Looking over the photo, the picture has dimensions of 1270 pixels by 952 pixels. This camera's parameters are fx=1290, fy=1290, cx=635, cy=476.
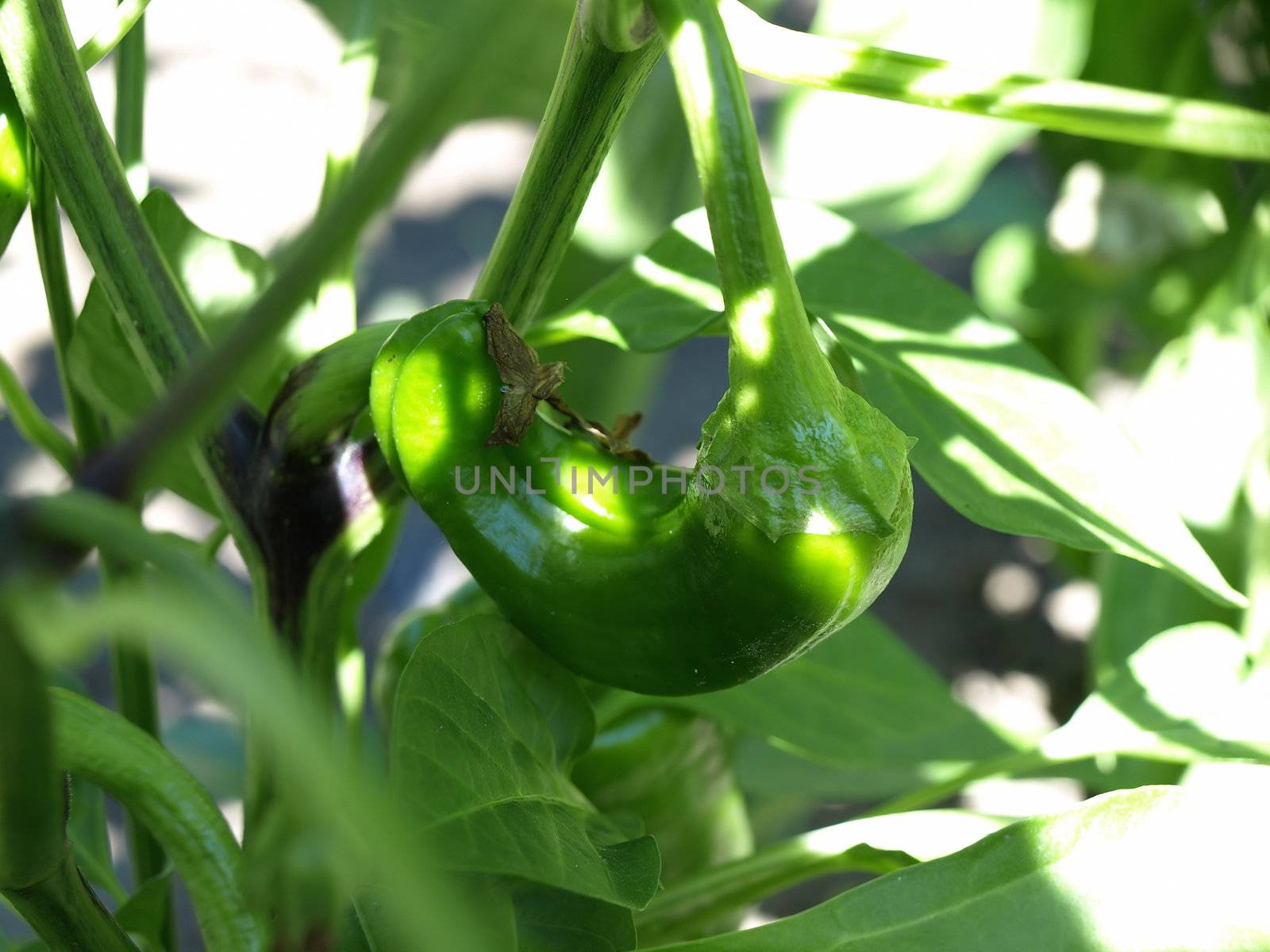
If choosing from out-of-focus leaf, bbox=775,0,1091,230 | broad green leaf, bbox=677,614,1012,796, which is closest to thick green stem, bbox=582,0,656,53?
broad green leaf, bbox=677,614,1012,796

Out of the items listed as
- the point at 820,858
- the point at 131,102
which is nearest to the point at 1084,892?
the point at 820,858

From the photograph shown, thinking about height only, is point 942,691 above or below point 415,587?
below

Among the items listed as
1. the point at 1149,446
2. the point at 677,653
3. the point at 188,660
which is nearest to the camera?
the point at 188,660

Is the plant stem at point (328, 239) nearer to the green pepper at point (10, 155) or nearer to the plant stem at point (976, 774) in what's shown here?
the green pepper at point (10, 155)

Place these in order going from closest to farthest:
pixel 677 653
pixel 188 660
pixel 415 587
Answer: pixel 188 660
pixel 677 653
pixel 415 587

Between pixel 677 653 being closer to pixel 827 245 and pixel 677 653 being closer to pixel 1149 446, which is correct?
pixel 827 245

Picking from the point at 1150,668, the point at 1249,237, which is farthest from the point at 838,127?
the point at 1150,668
